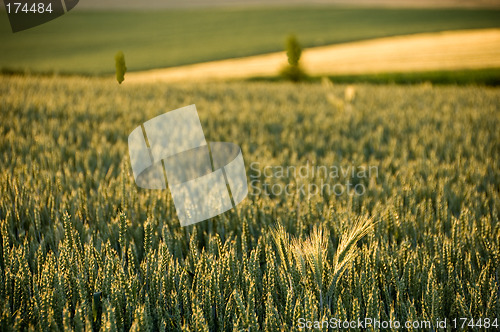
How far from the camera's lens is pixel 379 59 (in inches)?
675

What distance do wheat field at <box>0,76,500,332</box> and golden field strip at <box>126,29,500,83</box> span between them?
33.9ft

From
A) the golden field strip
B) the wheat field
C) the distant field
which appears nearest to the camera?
the wheat field

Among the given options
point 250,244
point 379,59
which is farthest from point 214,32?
point 250,244

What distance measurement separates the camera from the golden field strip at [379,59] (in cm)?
1490

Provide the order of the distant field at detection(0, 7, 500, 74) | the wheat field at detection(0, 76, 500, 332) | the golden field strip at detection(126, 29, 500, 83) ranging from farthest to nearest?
the golden field strip at detection(126, 29, 500, 83) → the distant field at detection(0, 7, 500, 74) → the wheat field at detection(0, 76, 500, 332)

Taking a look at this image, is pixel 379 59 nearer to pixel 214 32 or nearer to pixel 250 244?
pixel 214 32

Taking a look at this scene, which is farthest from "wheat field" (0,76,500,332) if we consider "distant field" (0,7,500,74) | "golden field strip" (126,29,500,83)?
"golden field strip" (126,29,500,83)

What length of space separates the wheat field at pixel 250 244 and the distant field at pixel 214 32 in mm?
9219

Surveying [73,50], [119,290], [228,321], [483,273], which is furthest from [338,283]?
[73,50]

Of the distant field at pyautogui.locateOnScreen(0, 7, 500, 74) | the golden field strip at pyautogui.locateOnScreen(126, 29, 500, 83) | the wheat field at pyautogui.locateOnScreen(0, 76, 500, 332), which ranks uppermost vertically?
the distant field at pyautogui.locateOnScreen(0, 7, 500, 74)

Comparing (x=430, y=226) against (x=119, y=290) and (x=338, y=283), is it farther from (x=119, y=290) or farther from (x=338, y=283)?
(x=119, y=290)

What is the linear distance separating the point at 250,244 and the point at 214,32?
27877mm

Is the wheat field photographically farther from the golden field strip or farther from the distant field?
the golden field strip

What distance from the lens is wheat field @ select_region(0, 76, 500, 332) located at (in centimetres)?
119
